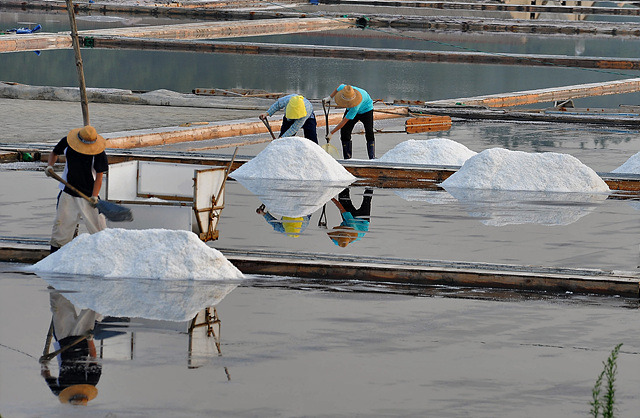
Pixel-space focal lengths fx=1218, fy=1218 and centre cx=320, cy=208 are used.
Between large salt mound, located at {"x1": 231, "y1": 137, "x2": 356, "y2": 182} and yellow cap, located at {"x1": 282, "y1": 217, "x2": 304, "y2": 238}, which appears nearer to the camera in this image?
yellow cap, located at {"x1": 282, "y1": 217, "x2": 304, "y2": 238}

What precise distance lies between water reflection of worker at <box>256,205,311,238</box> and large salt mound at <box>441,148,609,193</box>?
322 centimetres

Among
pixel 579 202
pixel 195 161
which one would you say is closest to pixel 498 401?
pixel 579 202

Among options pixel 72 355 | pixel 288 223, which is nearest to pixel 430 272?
pixel 288 223

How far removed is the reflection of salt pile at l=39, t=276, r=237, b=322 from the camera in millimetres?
8609

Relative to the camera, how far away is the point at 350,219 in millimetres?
12766

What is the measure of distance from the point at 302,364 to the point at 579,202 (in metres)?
7.62

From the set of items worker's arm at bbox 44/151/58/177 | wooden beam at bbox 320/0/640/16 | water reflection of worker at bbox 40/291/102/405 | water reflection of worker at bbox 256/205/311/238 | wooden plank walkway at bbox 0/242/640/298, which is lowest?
wooden beam at bbox 320/0/640/16

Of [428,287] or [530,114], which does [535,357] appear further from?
[530,114]

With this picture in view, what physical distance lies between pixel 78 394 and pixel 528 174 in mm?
9379

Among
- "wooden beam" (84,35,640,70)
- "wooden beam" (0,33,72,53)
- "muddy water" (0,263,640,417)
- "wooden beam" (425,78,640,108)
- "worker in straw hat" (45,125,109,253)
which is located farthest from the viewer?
"wooden beam" (84,35,640,70)

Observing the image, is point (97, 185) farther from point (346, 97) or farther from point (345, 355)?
point (346, 97)

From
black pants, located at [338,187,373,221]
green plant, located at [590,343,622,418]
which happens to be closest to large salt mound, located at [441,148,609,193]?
black pants, located at [338,187,373,221]

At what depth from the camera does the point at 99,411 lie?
654cm

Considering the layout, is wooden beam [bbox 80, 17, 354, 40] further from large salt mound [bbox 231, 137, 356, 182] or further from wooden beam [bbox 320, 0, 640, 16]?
large salt mound [bbox 231, 137, 356, 182]
